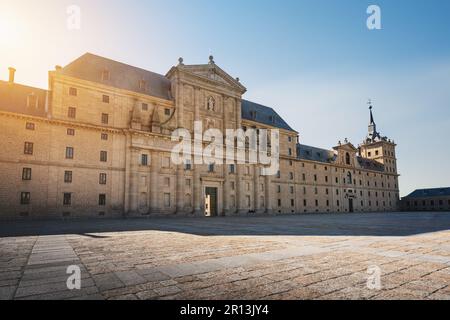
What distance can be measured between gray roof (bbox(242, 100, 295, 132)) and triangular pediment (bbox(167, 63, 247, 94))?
550 cm

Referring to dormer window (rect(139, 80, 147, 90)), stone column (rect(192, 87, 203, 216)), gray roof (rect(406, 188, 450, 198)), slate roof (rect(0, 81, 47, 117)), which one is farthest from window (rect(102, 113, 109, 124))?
gray roof (rect(406, 188, 450, 198))

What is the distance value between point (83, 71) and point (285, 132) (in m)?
36.8

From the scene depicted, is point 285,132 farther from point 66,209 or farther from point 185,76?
point 66,209

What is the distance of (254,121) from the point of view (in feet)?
158

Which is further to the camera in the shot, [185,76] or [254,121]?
[254,121]

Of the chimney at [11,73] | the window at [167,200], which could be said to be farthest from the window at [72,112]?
the window at [167,200]

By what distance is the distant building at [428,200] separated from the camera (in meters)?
84.2

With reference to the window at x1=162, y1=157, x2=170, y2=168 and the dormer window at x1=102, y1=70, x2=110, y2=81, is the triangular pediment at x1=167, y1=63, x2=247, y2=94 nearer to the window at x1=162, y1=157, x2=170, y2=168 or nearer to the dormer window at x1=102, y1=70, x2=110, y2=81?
the dormer window at x1=102, y1=70, x2=110, y2=81

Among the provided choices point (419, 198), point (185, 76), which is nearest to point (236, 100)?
point (185, 76)

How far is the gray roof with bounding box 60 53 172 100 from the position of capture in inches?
1300

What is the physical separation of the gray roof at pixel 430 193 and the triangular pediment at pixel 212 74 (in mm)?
81237

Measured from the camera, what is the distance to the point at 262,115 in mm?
53219

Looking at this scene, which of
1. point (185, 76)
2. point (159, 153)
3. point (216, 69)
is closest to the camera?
point (159, 153)

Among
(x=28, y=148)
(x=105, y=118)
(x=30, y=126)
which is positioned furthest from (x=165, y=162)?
(x=30, y=126)
